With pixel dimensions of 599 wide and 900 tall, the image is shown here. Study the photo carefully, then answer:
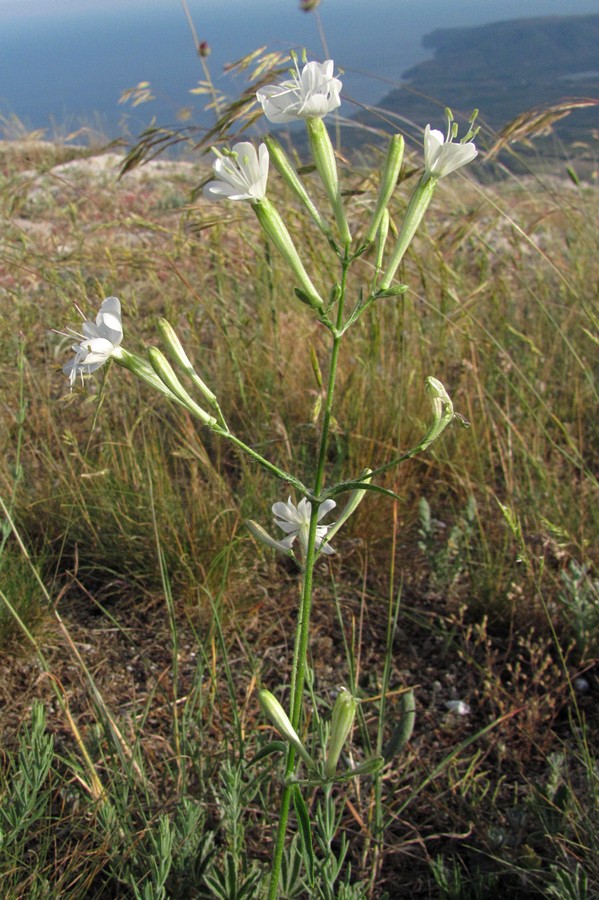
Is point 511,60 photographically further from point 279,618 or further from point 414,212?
point 414,212

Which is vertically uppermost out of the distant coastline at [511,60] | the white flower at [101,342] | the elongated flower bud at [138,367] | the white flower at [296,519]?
the white flower at [101,342]

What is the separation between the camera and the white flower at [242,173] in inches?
36.4

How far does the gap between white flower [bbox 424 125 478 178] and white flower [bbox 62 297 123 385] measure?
475 mm

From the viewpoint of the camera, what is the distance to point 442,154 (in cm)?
97

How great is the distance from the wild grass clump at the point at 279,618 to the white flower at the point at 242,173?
439 millimetres

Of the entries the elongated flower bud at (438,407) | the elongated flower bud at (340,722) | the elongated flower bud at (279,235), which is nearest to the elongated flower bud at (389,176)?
the elongated flower bud at (279,235)

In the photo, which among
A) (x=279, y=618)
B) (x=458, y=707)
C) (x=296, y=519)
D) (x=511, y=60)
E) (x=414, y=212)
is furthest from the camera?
(x=511, y=60)

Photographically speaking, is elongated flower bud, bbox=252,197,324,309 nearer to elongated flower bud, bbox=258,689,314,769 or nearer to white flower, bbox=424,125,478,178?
white flower, bbox=424,125,478,178

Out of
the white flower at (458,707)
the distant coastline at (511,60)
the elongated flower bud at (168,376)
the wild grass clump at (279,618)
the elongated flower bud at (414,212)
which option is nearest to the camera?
the elongated flower bud at (168,376)

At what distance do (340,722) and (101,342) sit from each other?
23.9 inches

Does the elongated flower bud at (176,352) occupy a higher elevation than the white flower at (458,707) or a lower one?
higher

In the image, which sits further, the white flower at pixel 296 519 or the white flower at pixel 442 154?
the white flower at pixel 296 519

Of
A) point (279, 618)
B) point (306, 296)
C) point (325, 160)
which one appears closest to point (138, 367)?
point (306, 296)

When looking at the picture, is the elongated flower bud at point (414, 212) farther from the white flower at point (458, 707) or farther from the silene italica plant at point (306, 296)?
the white flower at point (458, 707)
